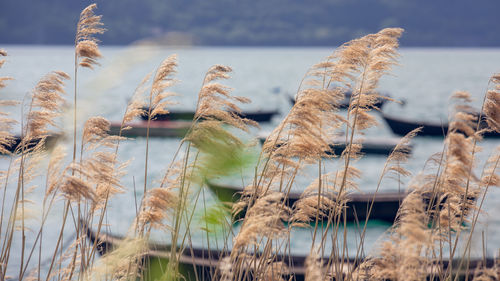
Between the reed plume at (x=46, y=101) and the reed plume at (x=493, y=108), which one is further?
the reed plume at (x=46, y=101)

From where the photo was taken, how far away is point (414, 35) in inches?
6467

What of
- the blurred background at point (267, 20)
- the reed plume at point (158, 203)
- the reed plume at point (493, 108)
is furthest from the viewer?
the blurred background at point (267, 20)

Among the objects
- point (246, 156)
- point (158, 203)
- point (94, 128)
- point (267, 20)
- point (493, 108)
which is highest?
point (267, 20)

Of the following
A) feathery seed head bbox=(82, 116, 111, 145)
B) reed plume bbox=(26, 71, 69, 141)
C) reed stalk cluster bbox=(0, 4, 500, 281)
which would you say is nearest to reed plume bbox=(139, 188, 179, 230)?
reed stalk cluster bbox=(0, 4, 500, 281)

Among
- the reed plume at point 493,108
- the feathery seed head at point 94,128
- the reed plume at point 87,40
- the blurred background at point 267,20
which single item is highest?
the blurred background at point 267,20

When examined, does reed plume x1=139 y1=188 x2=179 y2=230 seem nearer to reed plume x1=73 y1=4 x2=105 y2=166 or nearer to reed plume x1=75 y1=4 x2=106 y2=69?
reed plume x1=73 y1=4 x2=105 y2=166

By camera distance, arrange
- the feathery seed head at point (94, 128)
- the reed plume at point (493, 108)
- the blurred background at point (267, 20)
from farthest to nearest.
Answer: the blurred background at point (267, 20), the feathery seed head at point (94, 128), the reed plume at point (493, 108)

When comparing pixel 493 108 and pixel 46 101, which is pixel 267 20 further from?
pixel 493 108

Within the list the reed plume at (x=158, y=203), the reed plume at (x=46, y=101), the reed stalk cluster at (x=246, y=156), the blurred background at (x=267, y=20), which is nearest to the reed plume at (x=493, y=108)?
the reed stalk cluster at (x=246, y=156)

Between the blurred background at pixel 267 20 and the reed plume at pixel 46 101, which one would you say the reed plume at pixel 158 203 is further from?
the blurred background at pixel 267 20

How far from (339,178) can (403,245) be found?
1447mm

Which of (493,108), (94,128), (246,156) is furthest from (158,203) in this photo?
(493,108)

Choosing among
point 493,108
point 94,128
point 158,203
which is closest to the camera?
point 158,203

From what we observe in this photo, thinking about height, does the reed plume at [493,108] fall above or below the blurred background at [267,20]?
below
